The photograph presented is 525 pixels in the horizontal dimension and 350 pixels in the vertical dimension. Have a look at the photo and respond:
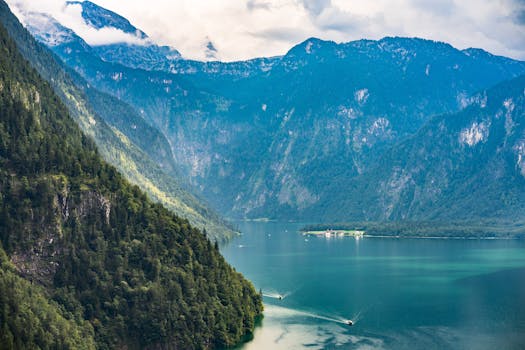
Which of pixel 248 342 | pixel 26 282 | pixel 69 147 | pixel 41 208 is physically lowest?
pixel 248 342

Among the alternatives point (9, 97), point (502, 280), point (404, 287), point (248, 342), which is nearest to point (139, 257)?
point (248, 342)

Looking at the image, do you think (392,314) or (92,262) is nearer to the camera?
(92,262)

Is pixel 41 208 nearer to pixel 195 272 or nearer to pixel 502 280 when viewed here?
pixel 195 272

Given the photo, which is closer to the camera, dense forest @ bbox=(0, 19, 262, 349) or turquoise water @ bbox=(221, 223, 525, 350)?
dense forest @ bbox=(0, 19, 262, 349)

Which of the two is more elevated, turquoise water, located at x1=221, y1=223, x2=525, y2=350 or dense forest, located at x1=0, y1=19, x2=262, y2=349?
dense forest, located at x1=0, y1=19, x2=262, y2=349

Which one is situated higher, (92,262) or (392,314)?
(92,262)

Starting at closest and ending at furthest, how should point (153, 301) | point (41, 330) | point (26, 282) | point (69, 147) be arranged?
point (41, 330) → point (26, 282) → point (153, 301) → point (69, 147)

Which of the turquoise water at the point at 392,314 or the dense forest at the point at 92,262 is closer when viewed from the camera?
the dense forest at the point at 92,262

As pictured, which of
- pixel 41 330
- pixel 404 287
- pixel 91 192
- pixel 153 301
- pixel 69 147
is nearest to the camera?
pixel 41 330
